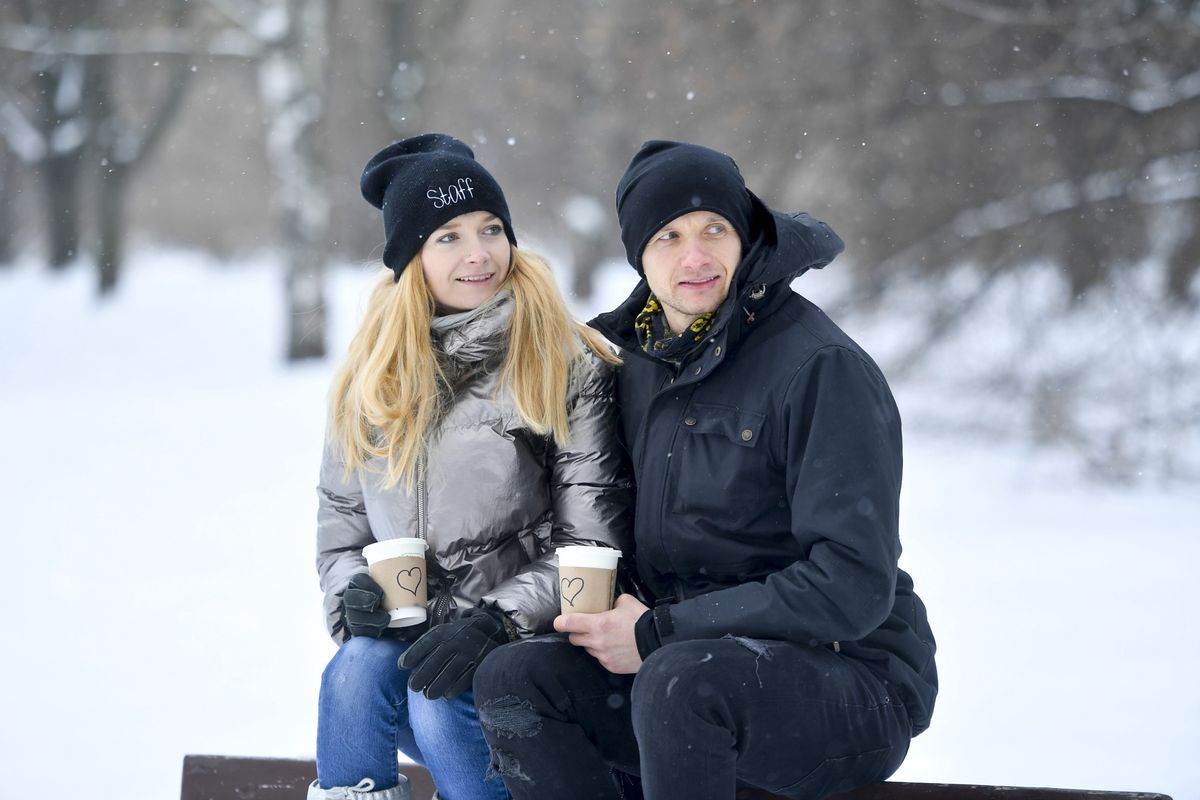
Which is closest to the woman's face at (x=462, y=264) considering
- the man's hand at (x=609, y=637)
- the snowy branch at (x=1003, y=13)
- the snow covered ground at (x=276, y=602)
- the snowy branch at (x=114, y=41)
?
the snow covered ground at (x=276, y=602)

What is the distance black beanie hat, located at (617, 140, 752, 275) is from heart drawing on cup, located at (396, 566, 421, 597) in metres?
0.80

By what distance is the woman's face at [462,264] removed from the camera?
9.02ft

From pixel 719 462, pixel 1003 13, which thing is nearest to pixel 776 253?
pixel 719 462

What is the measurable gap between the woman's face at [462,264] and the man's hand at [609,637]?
854mm

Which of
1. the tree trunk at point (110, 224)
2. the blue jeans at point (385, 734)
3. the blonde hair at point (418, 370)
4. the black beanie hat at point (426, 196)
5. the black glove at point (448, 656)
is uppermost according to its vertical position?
the tree trunk at point (110, 224)

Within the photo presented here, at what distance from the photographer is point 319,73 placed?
11008mm

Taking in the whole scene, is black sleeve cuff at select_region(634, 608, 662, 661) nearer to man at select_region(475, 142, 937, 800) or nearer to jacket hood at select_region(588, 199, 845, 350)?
man at select_region(475, 142, 937, 800)

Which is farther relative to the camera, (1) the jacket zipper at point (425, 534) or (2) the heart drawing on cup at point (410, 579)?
(1) the jacket zipper at point (425, 534)

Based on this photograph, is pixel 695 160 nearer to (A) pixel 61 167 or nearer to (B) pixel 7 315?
(B) pixel 7 315

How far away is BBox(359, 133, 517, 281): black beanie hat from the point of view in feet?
8.99

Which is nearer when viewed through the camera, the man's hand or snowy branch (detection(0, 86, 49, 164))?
the man's hand

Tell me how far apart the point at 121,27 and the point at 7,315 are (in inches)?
155

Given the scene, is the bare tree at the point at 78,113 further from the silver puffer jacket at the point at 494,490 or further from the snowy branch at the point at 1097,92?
the silver puffer jacket at the point at 494,490

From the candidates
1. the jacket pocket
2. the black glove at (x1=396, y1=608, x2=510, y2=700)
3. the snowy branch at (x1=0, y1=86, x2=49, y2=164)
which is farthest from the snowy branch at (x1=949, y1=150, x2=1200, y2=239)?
the snowy branch at (x1=0, y1=86, x2=49, y2=164)
